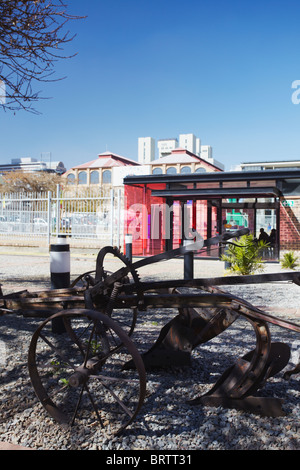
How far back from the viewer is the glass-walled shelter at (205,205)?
1527 centimetres

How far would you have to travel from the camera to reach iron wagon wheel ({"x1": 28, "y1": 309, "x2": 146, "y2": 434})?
2.45 meters

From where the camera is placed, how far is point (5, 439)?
2.38 m

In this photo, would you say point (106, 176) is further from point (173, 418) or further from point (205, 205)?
point (173, 418)

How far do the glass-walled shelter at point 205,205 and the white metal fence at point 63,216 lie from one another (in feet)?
3.02

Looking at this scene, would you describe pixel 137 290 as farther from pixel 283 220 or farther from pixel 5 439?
pixel 283 220

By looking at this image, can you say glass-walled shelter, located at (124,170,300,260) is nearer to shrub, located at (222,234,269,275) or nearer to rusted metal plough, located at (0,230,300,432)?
shrub, located at (222,234,269,275)

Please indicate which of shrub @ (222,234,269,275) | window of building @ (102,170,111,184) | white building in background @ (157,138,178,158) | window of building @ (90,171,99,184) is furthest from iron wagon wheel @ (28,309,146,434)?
white building in background @ (157,138,178,158)

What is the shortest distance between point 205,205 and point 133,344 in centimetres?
1699

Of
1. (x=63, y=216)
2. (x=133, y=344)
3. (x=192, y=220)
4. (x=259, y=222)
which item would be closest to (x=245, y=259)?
(x=133, y=344)

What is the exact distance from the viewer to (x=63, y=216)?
63.0ft

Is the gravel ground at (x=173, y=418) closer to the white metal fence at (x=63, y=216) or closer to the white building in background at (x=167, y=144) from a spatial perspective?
the white metal fence at (x=63, y=216)

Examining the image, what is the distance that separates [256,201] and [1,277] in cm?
1245
